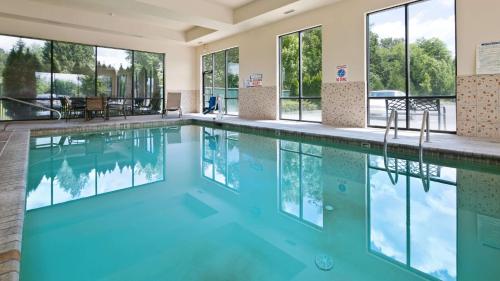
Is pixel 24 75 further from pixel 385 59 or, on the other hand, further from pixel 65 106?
pixel 385 59

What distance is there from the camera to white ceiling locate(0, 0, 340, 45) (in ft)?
24.8

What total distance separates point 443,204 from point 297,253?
164cm

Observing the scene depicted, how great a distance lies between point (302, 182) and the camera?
3.61m

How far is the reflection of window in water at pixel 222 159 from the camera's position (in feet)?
12.5

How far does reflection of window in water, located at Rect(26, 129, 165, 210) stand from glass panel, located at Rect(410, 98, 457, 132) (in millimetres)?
5038

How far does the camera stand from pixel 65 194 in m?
3.19

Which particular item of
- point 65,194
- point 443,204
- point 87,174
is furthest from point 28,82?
point 443,204

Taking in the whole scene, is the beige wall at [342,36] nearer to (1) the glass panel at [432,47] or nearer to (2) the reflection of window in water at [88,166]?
(1) the glass panel at [432,47]

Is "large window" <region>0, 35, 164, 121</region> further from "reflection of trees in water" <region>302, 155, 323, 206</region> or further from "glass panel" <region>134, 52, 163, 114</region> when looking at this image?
"reflection of trees in water" <region>302, 155, 323, 206</region>

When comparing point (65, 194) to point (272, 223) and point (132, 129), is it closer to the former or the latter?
point (272, 223)

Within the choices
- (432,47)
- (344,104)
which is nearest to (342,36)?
(344,104)

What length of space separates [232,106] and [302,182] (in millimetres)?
8407

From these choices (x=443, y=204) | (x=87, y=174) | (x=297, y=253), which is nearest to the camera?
(x=297, y=253)

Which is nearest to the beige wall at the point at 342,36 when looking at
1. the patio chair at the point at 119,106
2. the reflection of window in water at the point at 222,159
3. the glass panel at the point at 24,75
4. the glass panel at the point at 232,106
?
the glass panel at the point at 232,106
